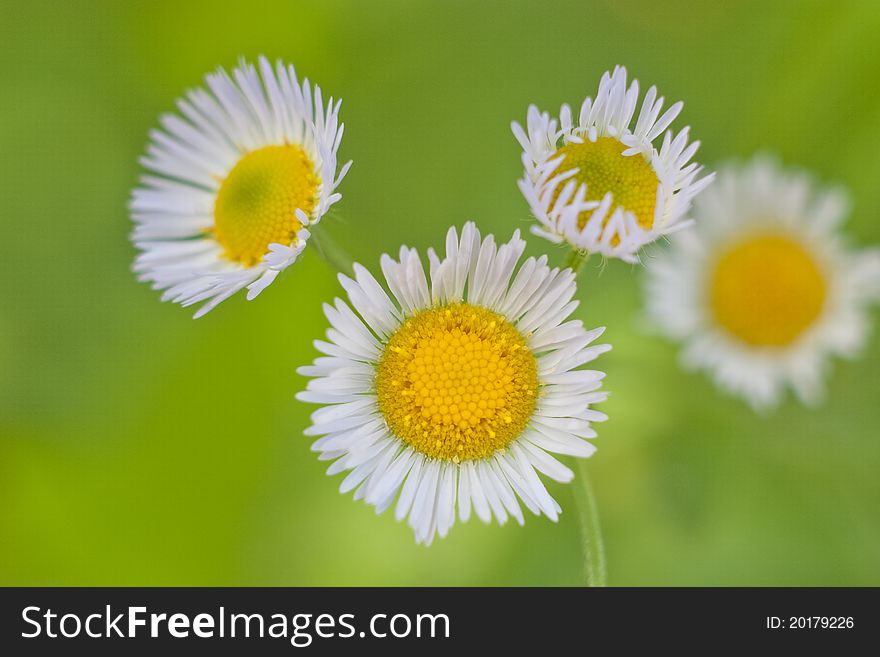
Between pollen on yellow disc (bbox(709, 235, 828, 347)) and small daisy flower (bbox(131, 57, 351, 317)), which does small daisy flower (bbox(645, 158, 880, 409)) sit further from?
small daisy flower (bbox(131, 57, 351, 317))

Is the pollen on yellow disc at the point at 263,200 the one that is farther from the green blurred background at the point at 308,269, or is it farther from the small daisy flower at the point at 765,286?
the small daisy flower at the point at 765,286

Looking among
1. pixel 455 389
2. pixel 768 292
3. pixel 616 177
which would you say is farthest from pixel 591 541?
pixel 768 292

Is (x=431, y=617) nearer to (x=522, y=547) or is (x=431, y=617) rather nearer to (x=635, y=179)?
(x=522, y=547)

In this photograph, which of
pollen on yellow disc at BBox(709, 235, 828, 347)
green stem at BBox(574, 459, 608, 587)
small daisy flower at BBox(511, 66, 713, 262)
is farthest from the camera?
pollen on yellow disc at BBox(709, 235, 828, 347)

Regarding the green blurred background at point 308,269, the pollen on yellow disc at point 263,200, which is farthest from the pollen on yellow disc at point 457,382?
the green blurred background at point 308,269

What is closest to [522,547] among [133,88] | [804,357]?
[804,357]

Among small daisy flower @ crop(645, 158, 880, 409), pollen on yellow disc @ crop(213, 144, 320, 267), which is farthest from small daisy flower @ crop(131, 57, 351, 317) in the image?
small daisy flower @ crop(645, 158, 880, 409)

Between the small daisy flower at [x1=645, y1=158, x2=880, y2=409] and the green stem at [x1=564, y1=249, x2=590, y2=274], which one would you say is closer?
the green stem at [x1=564, y1=249, x2=590, y2=274]
